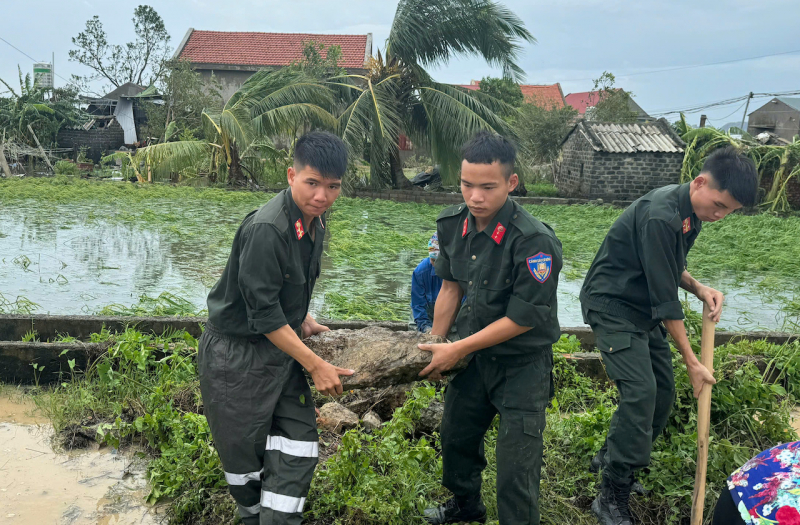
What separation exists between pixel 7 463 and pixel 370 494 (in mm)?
2086

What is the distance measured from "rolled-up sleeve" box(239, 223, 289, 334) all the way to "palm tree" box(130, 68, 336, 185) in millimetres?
14969

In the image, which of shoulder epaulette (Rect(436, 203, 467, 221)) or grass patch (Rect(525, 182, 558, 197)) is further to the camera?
grass patch (Rect(525, 182, 558, 197))

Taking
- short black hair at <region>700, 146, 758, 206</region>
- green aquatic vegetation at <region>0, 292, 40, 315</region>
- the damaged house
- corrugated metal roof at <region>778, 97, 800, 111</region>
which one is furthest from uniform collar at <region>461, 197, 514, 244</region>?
corrugated metal roof at <region>778, 97, 800, 111</region>

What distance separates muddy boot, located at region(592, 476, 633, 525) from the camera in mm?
3150

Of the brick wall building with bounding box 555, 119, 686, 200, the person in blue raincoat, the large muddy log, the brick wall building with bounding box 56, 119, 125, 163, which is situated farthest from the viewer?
the brick wall building with bounding box 56, 119, 125, 163

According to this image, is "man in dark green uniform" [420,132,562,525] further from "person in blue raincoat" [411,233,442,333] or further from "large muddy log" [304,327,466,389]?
"person in blue raincoat" [411,233,442,333]

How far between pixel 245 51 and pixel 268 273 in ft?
98.3

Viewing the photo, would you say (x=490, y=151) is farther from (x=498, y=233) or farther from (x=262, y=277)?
(x=262, y=277)

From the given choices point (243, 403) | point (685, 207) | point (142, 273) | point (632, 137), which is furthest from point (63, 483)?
point (632, 137)

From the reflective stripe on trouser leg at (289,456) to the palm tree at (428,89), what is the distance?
600 inches

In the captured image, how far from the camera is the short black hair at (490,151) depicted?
8.82 feet

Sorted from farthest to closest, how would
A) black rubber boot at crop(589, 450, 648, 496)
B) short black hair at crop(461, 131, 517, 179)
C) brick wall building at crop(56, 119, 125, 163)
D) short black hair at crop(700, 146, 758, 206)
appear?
brick wall building at crop(56, 119, 125, 163) → black rubber boot at crop(589, 450, 648, 496) → short black hair at crop(700, 146, 758, 206) → short black hair at crop(461, 131, 517, 179)

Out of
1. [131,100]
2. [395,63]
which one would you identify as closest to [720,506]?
[395,63]

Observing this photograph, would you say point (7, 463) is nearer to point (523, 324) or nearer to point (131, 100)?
point (523, 324)
